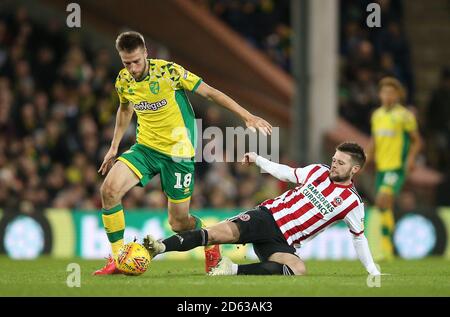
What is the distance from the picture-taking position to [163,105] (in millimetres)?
9578

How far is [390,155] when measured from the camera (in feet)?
44.4

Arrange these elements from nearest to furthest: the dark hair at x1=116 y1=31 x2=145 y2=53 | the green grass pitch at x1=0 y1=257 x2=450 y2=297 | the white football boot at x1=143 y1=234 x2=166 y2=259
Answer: the green grass pitch at x1=0 y1=257 x2=450 y2=297 → the white football boot at x1=143 y1=234 x2=166 y2=259 → the dark hair at x1=116 y1=31 x2=145 y2=53

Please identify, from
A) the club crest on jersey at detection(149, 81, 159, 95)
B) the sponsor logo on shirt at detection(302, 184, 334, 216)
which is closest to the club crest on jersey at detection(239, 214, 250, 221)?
the sponsor logo on shirt at detection(302, 184, 334, 216)

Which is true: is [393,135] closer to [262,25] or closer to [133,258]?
[133,258]

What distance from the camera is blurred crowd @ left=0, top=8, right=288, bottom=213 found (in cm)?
1605

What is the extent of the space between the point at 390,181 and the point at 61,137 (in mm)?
5425

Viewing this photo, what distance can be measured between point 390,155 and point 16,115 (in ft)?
20.0

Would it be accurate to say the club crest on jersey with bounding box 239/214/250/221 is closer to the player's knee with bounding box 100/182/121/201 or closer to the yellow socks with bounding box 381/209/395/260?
the player's knee with bounding box 100/182/121/201

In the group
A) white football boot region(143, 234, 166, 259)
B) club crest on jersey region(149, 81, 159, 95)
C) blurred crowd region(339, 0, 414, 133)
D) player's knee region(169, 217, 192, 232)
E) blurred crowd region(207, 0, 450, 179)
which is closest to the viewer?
white football boot region(143, 234, 166, 259)

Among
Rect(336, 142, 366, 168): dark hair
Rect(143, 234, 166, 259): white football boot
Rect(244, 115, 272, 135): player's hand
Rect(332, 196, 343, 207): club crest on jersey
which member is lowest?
Rect(143, 234, 166, 259): white football boot

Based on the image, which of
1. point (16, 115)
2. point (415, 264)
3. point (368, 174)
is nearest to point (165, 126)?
point (415, 264)

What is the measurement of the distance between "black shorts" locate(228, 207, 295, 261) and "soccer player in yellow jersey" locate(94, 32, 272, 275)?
350 mm

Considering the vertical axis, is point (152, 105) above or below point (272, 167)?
above

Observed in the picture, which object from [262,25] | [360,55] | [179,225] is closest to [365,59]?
[360,55]
